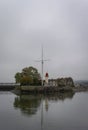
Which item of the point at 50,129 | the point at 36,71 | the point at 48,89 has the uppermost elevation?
the point at 36,71

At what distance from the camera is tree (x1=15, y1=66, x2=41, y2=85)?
68000 millimetres

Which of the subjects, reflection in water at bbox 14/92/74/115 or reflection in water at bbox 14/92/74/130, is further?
reflection in water at bbox 14/92/74/115

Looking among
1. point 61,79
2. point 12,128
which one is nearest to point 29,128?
point 12,128

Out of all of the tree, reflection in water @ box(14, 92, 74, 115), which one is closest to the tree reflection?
reflection in water @ box(14, 92, 74, 115)

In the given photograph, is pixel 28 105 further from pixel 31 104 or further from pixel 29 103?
pixel 29 103

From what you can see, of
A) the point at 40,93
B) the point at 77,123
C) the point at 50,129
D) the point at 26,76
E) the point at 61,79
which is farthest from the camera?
the point at 61,79

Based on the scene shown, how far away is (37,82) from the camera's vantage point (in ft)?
228

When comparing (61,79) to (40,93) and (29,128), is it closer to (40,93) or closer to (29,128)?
(40,93)

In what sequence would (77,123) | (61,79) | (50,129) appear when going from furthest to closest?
(61,79)
(77,123)
(50,129)

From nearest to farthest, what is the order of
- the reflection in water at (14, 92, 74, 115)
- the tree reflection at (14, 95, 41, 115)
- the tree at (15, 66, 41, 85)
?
the tree reflection at (14, 95, 41, 115) < the reflection in water at (14, 92, 74, 115) < the tree at (15, 66, 41, 85)

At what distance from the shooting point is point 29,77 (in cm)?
6806

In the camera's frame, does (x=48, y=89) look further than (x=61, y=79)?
No

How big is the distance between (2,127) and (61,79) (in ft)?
225

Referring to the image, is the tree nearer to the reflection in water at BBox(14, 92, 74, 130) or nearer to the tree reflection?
the reflection in water at BBox(14, 92, 74, 130)
